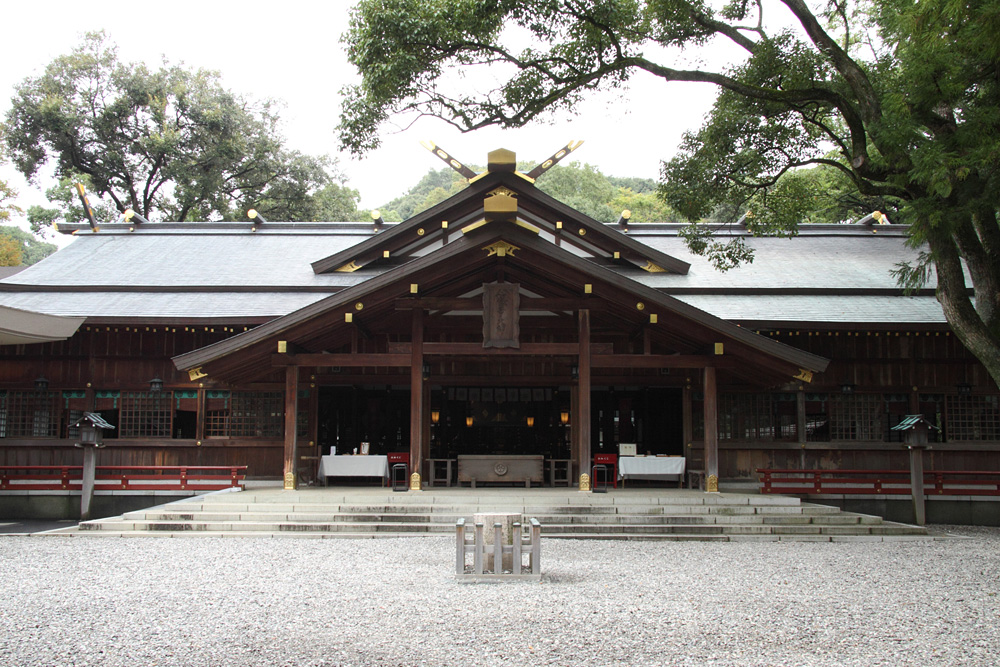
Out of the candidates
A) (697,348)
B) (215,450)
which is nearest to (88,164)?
(215,450)

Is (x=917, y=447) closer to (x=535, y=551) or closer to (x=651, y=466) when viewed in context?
(x=651, y=466)

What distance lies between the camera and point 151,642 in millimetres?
5816

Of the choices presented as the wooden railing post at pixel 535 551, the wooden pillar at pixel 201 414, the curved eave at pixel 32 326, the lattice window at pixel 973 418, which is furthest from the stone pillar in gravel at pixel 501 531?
the lattice window at pixel 973 418

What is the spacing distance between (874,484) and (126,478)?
14.1 m

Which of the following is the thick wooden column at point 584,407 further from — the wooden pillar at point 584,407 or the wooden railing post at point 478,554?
the wooden railing post at point 478,554

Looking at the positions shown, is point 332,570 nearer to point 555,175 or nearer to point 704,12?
point 704,12

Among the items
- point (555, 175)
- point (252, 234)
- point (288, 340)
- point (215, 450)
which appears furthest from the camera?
point (555, 175)

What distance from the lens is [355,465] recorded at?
14570 mm

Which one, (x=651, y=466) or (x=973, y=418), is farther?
(x=973, y=418)

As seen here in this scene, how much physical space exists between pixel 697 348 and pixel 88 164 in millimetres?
28126

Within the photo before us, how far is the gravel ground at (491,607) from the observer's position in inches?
221

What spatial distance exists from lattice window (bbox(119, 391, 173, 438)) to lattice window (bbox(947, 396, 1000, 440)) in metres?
16.5

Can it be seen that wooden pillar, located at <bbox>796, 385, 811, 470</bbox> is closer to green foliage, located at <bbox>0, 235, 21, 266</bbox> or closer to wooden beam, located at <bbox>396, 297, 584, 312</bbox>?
wooden beam, located at <bbox>396, 297, 584, 312</bbox>

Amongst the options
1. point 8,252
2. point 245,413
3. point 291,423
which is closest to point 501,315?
point 291,423
